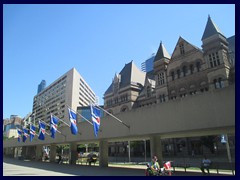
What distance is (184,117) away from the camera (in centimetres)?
1703

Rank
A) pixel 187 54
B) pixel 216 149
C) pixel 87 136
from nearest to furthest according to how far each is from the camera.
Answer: pixel 87 136, pixel 216 149, pixel 187 54

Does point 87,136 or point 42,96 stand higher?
point 42,96

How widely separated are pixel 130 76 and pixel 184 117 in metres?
50.0

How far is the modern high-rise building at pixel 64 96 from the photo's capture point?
13350 cm

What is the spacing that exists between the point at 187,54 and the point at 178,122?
31943 millimetres

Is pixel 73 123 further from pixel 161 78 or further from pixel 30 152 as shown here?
pixel 30 152

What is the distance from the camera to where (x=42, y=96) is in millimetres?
168875

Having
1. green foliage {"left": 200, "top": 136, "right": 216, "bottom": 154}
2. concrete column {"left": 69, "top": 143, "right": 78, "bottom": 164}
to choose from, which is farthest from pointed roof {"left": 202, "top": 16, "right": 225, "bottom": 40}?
concrete column {"left": 69, "top": 143, "right": 78, "bottom": 164}

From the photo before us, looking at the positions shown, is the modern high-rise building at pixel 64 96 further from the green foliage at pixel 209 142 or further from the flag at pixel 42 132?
the flag at pixel 42 132

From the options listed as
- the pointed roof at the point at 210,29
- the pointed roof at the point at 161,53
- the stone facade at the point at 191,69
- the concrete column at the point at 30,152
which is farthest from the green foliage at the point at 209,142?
the concrete column at the point at 30,152

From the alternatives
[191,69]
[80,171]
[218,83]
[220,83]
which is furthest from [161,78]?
[80,171]
